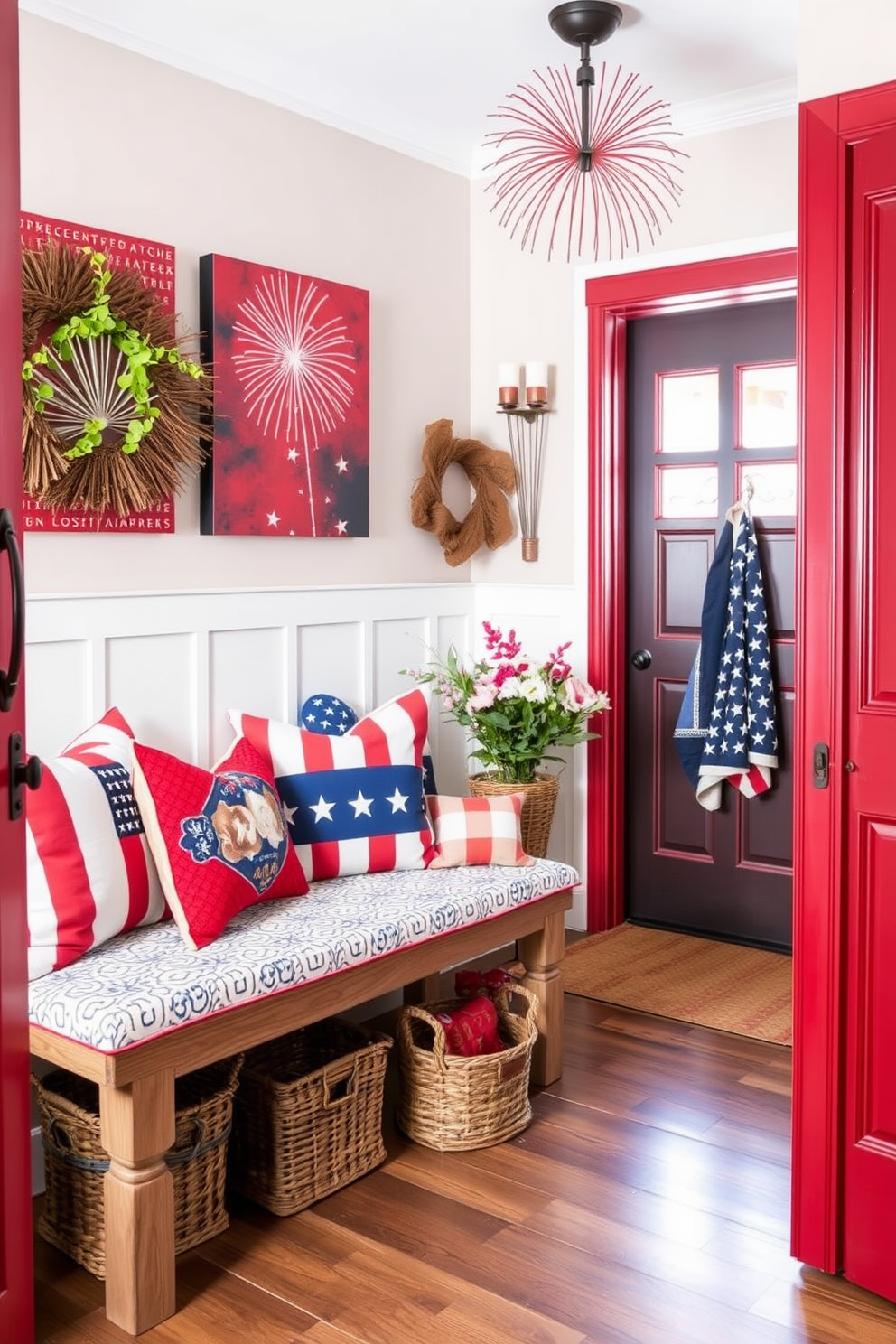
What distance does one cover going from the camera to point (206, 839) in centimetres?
253

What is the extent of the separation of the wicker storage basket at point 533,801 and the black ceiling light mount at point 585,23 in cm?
194

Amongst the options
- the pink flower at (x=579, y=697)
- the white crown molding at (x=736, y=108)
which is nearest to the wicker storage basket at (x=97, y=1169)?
the pink flower at (x=579, y=697)

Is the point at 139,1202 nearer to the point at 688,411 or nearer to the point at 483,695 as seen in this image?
the point at 483,695

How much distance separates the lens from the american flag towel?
3.89 metres

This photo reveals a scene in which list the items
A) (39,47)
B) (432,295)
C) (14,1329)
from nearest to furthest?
(14,1329) < (39,47) < (432,295)

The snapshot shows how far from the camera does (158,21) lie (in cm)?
301

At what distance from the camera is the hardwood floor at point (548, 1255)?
2.14m

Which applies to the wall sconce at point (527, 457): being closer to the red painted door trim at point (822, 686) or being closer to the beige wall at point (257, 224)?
the beige wall at point (257, 224)

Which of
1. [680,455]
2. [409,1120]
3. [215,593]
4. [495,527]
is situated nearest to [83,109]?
[215,593]

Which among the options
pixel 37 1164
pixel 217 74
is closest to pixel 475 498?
pixel 217 74

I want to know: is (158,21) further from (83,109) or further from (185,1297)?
(185,1297)

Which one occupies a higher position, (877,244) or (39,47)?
(39,47)

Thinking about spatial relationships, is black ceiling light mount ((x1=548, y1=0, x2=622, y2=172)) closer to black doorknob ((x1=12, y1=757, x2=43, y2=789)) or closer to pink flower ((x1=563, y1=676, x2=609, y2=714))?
pink flower ((x1=563, y1=676, x2=609, y2=714))

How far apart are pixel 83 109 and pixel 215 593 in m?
1.19
